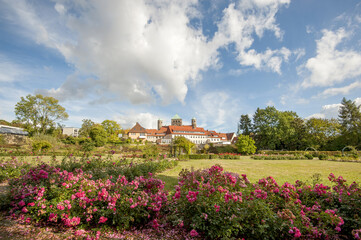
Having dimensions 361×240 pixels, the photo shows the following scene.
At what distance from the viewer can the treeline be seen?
35094 millimetres

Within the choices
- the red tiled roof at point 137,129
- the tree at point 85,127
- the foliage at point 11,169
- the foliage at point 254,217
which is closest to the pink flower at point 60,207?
the foliage at point 254,217

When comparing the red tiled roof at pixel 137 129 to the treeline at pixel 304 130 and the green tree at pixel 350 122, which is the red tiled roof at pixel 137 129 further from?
the green tree at pixel 350 122

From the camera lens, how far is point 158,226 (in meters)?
3.20

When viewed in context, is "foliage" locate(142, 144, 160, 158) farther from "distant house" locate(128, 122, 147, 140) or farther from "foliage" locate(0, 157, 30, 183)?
"distant house" locate(128, 122, 147, 140)

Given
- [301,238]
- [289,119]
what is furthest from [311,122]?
[301,238]

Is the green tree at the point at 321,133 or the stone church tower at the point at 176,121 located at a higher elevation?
the stone church tower at the point at 176,121

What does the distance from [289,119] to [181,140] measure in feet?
102

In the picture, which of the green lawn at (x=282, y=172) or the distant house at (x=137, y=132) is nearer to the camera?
the green lawn at (x=282, y=172)

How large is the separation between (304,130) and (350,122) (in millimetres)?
10826

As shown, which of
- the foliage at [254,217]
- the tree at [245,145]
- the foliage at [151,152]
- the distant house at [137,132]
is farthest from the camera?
the distant house at [137,132]

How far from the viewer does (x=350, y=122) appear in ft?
129

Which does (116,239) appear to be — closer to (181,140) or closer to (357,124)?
(181,140)

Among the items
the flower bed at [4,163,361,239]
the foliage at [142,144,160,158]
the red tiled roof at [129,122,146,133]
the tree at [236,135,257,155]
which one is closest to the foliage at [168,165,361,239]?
the flower bed at [4,163,361,239]

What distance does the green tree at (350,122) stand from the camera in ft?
105
